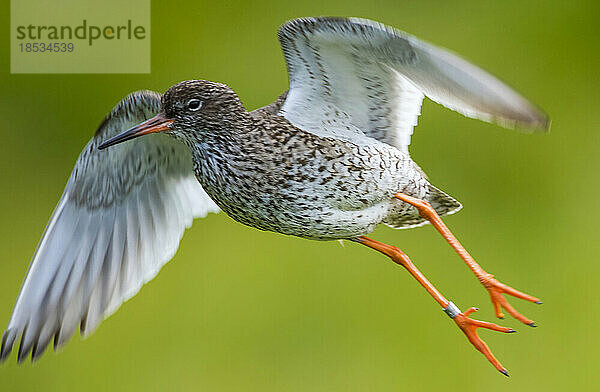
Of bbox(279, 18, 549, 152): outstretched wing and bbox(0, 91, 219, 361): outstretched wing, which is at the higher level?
bbox(279, 18, 549, 152): outstretched wing

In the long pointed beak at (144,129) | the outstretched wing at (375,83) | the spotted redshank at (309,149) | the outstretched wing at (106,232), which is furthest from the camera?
the outstretched wing at (106,232)

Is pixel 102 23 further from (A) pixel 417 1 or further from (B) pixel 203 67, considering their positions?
(A) pixel 417 1

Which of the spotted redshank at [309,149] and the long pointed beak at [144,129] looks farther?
the long pointed beak at [144,129]

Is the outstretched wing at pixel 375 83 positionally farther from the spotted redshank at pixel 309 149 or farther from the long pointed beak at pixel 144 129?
the long pointed beak at pixel 144 129

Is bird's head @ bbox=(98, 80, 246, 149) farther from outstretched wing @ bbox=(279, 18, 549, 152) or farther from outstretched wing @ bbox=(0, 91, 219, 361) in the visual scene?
outstretched wing @ bbox=(0, 91, 219, 361)

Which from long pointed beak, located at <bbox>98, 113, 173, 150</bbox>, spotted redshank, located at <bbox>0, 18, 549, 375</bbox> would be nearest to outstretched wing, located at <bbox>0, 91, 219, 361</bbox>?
spotted redshank, located at <bbox>0, 18, 549, 375</bbox>

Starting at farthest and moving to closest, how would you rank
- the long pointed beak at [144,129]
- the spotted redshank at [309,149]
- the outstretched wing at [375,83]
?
the long pointed beak at [144,129], the spotted redshank at [309,149], the outstretched wing at [375,83]

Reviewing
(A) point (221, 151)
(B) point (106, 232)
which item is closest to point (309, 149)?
(A) point (221, 151)

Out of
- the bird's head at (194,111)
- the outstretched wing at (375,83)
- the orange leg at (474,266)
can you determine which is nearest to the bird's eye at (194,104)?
the bird's head at (194,111)
